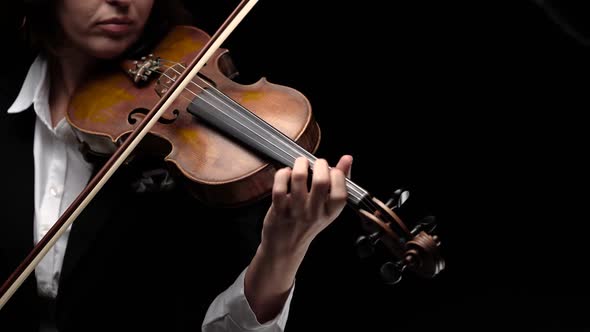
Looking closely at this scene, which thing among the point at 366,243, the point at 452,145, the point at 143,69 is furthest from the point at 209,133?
the point at 452,145

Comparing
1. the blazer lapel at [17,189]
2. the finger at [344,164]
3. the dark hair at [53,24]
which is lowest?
the blazer lapel at [17,189]

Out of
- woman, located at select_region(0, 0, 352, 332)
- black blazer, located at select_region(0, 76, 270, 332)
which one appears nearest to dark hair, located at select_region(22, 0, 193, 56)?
woman, located at select_region(0, 0, 352, 332)

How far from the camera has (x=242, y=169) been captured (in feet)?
3.82

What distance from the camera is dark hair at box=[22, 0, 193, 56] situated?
1394 millimetres

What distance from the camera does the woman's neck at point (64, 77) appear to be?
145 centimetres

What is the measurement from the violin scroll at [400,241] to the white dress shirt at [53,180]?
267mm

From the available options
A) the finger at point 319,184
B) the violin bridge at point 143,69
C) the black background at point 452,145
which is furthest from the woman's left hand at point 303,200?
the black background at point 452,145

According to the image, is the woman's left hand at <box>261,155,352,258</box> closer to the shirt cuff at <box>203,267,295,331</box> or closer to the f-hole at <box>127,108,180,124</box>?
the shirt cuff at <box>203,267,295,331</box>

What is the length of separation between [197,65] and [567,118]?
2.39 ft

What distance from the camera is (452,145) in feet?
5.14

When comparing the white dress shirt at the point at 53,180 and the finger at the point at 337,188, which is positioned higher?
the finger at the point at 337,188

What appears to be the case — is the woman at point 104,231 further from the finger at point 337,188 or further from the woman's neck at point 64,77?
the finger at point 337,188

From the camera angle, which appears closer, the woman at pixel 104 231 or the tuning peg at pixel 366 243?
the tuning peg at pixel 366 243

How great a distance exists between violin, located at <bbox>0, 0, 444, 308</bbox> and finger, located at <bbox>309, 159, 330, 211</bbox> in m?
0.04
